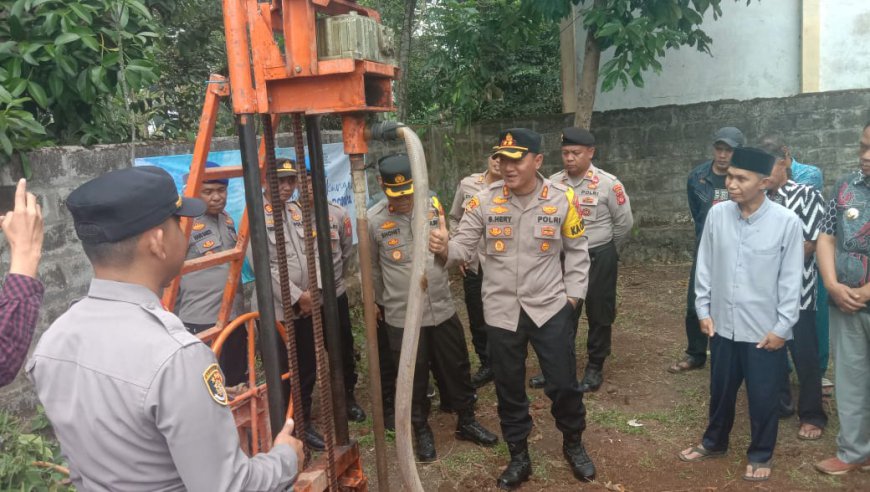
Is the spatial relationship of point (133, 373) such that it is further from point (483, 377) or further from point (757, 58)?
point (757, 58)

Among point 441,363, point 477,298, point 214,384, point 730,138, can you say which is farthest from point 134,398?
point 730,138

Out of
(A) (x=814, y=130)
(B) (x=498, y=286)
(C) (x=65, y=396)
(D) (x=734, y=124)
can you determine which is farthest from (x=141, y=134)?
(A) (x=814, y=130)

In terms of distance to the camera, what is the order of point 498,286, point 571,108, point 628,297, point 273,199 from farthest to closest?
point 571,108 → point 628,297 → point 498,286 → point 273,199

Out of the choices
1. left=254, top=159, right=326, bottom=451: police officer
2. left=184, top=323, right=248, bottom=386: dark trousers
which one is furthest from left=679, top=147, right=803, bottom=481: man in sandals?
left=184, top=323, right=248, bottom=386: dark trousers

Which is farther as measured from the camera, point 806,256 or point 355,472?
point 806,256

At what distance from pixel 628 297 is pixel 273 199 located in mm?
5622

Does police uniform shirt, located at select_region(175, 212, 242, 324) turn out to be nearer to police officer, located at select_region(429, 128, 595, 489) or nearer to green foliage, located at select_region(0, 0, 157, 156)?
green foliage, located at select_region(0, 0, 157, 156)

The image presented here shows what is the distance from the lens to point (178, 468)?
1.45 m

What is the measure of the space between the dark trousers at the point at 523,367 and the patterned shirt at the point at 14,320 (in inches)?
92.5

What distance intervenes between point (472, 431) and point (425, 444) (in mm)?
333

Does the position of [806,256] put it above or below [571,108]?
below

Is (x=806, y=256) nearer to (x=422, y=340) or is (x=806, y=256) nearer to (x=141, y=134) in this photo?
(x=422, y=340)

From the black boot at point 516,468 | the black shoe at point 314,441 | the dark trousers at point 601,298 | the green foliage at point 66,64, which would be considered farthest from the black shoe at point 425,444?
the green foliage at point 66,64

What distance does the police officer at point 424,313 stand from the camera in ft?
13.1
